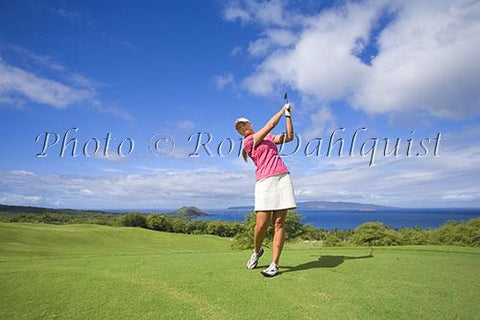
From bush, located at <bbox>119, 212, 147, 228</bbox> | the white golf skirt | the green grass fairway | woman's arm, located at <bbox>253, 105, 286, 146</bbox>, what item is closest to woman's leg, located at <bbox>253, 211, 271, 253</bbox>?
the white golf skirt

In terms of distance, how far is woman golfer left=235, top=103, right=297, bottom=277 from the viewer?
4.77m

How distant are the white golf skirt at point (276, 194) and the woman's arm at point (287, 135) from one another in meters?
0.60

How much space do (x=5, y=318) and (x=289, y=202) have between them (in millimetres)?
3585

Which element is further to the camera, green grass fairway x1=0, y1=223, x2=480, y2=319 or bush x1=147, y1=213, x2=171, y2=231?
bush x1=147, y1=213, x2=171, y2=231

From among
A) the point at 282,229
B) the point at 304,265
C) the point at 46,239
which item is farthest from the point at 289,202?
the point at 46,239

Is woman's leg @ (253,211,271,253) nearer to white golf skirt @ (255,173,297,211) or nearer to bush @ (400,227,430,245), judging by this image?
white golf skirt @ (255,173,297,211)

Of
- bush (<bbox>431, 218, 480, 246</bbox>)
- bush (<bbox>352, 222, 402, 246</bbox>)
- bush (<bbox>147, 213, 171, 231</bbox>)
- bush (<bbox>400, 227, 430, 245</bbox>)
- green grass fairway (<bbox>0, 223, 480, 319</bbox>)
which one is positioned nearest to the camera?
green grass fairway (<bbox>0, 223, 480, 319</bbox>)

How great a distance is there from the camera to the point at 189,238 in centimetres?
5409

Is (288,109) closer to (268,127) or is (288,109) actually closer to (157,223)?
(268,127)

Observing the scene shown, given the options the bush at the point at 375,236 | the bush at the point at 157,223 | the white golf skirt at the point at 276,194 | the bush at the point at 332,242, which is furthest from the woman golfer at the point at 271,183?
the bush at the point at 157,223

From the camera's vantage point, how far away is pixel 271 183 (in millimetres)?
4816

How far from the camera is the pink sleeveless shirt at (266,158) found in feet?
16.1

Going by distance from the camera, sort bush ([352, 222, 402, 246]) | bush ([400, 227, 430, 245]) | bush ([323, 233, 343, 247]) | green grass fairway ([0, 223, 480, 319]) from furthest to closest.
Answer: bush ([400, 227, 430, 245]) < bush ([352, 222, 402, 246]) < bush ([323, 233, 343, 247]) < green grass fairway ([0, 223, 480, 319])

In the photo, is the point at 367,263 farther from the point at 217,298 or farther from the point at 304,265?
the point at 217,298
